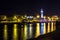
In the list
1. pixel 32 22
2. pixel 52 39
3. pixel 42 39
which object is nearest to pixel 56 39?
pixel 52 39

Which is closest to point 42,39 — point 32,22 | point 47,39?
point 47,39

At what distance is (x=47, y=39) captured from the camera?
9.67m

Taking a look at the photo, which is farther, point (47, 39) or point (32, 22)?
point (32, 22)

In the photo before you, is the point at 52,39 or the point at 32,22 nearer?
the point at 52,39

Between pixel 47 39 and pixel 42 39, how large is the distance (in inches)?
14.9

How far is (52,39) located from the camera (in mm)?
9719

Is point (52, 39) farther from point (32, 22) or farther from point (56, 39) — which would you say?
point (32, 22)

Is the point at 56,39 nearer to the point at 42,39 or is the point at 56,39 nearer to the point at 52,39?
the point at 52,39

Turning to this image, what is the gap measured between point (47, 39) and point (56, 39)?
0.49m

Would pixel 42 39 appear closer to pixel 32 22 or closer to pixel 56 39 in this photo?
pixel 56 39

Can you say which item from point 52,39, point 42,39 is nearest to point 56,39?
point 52,39

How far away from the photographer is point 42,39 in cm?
943

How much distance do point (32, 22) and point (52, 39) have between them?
49034 mm

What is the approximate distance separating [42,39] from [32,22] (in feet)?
162
